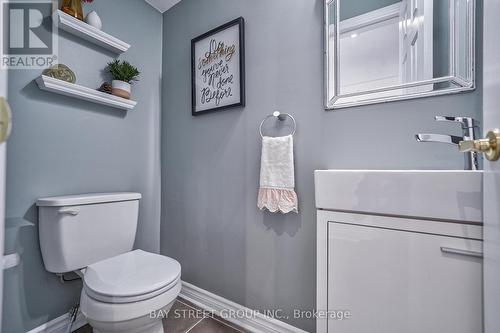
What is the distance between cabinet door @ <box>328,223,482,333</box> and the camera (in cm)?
59

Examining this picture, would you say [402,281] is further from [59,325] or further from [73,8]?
[73,8]

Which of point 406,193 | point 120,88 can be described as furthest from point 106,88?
point 406,193

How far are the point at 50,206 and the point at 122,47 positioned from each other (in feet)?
3.18

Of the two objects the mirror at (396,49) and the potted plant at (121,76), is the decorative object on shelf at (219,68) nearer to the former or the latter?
the potted plant at (121,76)

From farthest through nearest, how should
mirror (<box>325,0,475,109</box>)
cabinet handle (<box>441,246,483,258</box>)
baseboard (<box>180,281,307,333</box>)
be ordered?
baseboard (<box>180,281,307,333</box>) → mirror (<box>325,0,475,109</box>) → cabinet handle (<box>441,246,483,258</box>)

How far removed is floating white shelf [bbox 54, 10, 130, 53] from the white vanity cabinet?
4.52 ft

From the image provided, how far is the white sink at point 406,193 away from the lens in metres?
0.59

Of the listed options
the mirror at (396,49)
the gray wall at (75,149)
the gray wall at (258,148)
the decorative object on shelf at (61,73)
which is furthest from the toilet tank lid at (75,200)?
the mirror at (396,49)

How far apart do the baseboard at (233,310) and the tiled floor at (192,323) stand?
33 millimetres

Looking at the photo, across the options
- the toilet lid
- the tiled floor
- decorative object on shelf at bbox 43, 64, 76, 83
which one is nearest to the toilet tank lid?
the toilet lid

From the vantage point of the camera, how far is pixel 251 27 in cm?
125

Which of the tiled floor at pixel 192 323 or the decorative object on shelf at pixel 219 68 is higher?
the decorative object on shelf at pixel 219 68

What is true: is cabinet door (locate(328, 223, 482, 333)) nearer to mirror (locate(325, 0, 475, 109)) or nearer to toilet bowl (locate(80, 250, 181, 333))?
mirror (locate(325, 0, 475, 109))

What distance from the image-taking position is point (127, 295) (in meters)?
0.82
